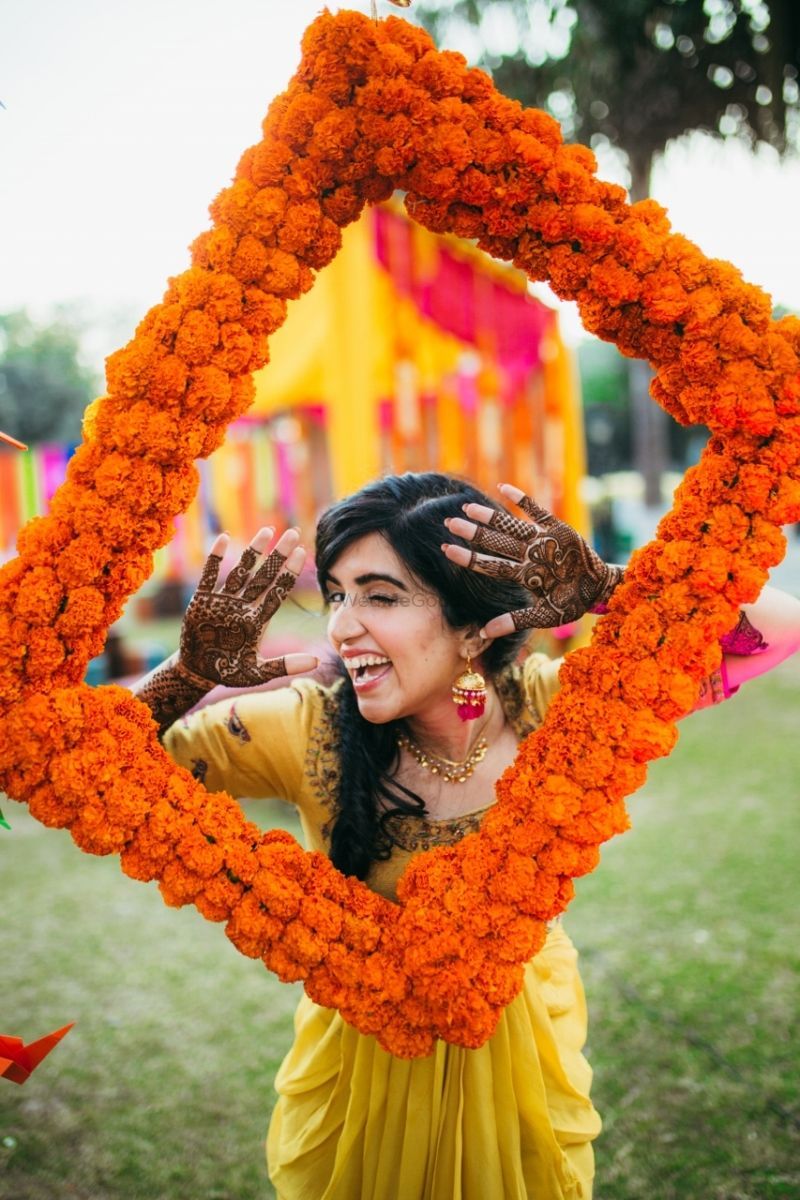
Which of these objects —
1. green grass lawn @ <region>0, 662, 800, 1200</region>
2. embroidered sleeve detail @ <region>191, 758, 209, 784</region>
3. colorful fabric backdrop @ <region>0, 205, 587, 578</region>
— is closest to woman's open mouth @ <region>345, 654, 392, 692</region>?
embroidered sleeve detail @ <region>191, 758, 209, 784</region>

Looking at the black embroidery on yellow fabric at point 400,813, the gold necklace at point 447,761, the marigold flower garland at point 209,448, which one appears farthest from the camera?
the gold necklace at point 447,761

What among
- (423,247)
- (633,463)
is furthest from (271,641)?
(633,463)

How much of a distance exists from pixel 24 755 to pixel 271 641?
4579 mm

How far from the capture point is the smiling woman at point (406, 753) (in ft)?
6.29

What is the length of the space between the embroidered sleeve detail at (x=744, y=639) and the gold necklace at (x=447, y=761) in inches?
25.0

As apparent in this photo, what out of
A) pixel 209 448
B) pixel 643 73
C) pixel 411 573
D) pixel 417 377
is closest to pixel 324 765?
pixel 411 573

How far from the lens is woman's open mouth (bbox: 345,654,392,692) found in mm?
2053

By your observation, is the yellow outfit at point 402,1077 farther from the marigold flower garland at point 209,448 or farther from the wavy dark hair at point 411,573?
the marigold flower garland at point 209,448

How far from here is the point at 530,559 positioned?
1.86 metres

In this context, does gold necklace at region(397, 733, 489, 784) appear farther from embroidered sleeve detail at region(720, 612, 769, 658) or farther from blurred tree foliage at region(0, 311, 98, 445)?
blurred tree foliage at region(0, 311, 98, 445)

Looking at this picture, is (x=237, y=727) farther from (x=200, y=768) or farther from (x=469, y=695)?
(x=469, y=695)

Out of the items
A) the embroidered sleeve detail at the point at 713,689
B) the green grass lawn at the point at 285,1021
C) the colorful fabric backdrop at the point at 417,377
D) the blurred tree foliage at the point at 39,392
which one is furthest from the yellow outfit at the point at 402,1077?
the blurred tree foliage at the point at 39,392

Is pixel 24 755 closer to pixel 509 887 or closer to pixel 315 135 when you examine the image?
pixel 509 887

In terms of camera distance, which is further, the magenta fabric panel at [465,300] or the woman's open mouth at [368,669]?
the magenta fabric panel at [465,300]
